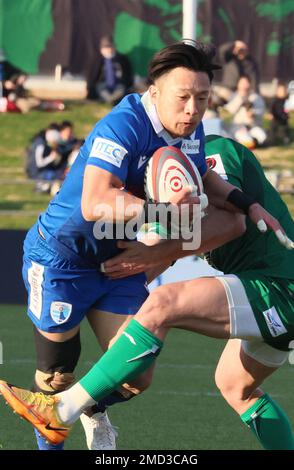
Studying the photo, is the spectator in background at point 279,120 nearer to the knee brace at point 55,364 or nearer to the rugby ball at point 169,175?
the knee brace at point 55,364

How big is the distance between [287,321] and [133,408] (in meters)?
2.13

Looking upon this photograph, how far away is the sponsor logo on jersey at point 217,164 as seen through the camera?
507 centimetres

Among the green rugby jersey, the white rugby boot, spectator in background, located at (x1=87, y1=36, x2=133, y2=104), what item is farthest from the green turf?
spectator in background, located at (x1=87, y1=36, x2=133, y2=104)

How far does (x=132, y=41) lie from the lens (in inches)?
678

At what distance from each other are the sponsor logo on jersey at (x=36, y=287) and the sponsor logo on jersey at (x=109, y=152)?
2.70 feet

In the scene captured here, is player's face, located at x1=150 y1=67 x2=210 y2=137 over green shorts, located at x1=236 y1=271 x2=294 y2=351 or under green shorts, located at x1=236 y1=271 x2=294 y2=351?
over

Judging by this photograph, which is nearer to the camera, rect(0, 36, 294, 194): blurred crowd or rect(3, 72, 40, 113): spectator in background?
rect(0, 36, 294, 194): blurred crowd

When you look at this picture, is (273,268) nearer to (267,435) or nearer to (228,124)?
(267,435)

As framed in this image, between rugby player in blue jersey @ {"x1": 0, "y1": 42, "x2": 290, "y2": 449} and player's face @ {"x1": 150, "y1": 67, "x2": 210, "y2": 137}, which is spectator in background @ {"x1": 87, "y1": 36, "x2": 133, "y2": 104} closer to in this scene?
rugby player in blue jersey @ {"x1": 0, "y1": 42, "x2": 290, "y2": 449}

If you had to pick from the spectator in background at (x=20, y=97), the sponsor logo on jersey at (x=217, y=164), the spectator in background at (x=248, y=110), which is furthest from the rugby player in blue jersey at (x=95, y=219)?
the spectator in background at (x=20, y=97)

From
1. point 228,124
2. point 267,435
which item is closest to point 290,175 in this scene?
point 228,124

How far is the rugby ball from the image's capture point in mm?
4492

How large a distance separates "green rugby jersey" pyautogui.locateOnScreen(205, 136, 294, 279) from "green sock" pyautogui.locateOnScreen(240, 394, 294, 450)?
2.33ft

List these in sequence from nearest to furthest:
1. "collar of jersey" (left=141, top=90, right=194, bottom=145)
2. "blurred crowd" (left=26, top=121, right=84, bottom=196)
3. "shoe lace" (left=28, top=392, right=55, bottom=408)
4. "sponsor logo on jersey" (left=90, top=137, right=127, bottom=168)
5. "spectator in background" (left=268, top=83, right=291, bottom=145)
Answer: "sponsor logo on jersey" (left=90, top=137, right=127, bottom=168), "shoe lace" (left=28, top=392, right=55, bottom=408), "collar of jersey" (left=141, top=90, right=194, bottom=145), "blurred crowd" (left=26, top=121, right=84, bottom=196), "spectator in background" (left=268, top=83, right=291, bottom=145)
